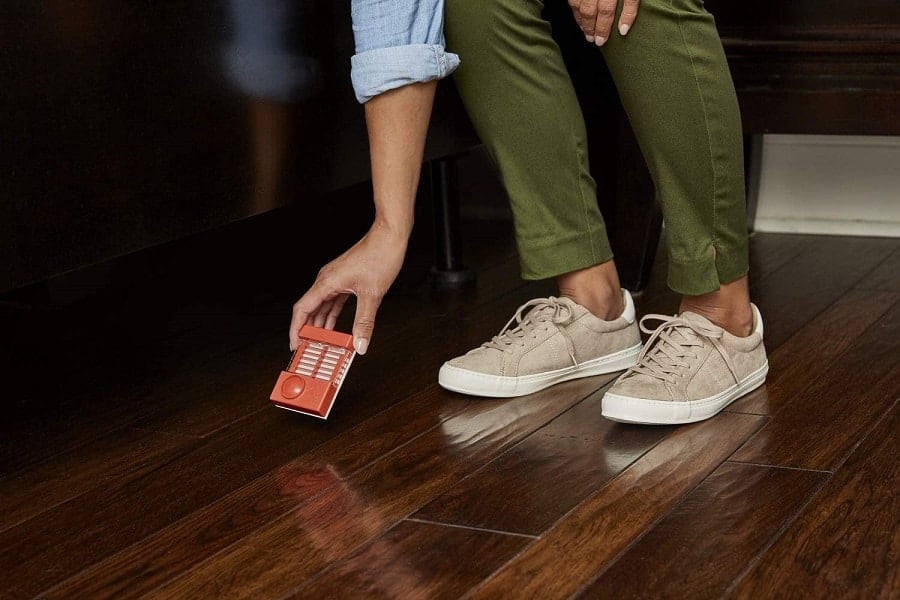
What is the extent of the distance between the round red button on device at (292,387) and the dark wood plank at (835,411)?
393 mm

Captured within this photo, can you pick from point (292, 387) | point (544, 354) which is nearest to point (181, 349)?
point (292, 387)

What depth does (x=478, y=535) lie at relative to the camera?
86cm

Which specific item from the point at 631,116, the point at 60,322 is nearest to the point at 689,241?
the point at 631,116

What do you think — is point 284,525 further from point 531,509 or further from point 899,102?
point 899,102

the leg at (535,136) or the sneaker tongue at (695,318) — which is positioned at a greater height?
the leg at (535,136)

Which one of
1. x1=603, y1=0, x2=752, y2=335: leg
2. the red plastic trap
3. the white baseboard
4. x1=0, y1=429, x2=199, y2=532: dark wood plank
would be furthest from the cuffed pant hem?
the white baseboard

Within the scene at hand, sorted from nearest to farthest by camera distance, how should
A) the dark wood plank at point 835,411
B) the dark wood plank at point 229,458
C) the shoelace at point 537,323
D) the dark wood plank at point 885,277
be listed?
the dark wood plank at point 229,458, the dark wood plank at point 835,411, the shoelace at point 537,323, the dark wood plank at point 885,277

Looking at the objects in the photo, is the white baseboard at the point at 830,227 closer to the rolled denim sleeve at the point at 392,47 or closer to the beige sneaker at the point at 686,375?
the beige sneaker at the point at 686,375

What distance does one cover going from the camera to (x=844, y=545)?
0.81m

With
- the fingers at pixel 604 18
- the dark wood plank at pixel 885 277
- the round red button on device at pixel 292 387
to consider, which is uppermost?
the fingers at pixel 604 18

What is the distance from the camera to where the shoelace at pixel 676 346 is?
1112 mm

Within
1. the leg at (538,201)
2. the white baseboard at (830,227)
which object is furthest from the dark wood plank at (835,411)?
the white baseboard at (830,227)

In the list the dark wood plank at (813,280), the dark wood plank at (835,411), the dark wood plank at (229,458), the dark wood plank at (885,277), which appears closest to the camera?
the dark wood plank at (229,458)

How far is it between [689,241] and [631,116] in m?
0.13
